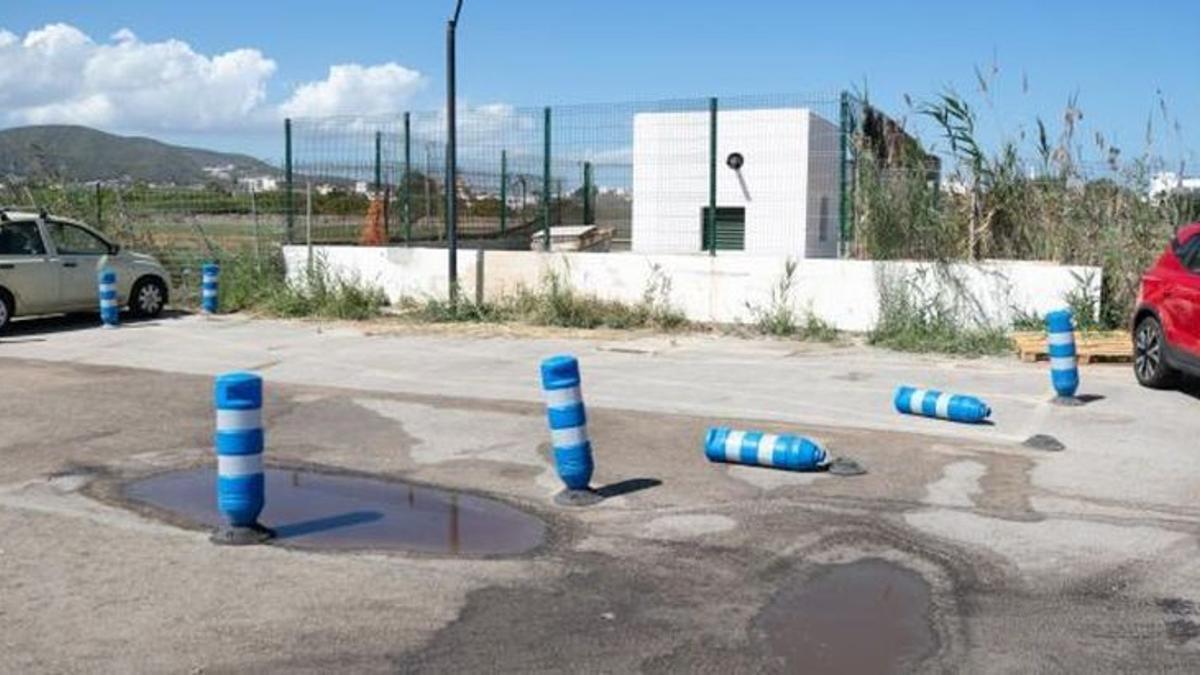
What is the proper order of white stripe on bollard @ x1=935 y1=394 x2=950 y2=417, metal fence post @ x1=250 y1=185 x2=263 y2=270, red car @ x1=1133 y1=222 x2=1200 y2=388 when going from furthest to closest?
metal fence post @ x1=250 y1=185 x2=263 y2=270 → red car @ x1=1133 y1=222 x2=1200 y2=388 → white stripe on bollard @ x1=935 y1=394 x2=950 y2=417

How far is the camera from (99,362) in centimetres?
1456

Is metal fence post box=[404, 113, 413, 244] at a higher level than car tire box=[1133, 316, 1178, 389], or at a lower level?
higher

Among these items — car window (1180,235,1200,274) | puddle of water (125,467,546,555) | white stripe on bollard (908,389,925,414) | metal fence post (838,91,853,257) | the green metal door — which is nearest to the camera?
puddle of water (125,467,546,555)

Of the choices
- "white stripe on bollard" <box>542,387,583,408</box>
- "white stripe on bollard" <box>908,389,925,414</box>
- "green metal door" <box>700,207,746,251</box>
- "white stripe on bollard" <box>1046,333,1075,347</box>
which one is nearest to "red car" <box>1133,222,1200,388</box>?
"white stripe on bollard" <box>1046,333,1075,347</box>

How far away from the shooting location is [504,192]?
875 inches

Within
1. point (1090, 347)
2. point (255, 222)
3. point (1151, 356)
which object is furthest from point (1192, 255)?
point (255, 222)

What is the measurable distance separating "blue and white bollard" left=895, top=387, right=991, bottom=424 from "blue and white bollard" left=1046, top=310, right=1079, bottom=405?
0.89 meters

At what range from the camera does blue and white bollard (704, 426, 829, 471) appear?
8.27 metres

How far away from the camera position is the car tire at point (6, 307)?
17.4 metres

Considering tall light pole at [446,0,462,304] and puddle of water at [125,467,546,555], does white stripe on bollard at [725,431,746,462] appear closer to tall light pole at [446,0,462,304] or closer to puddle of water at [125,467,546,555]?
puddle of water at [125,467,546,555]

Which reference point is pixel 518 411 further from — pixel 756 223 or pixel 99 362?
pixel 756 223

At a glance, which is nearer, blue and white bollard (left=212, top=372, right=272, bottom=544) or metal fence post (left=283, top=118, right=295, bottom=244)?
blue and white bollard (left=212, top=372, right=272, bottom=544)

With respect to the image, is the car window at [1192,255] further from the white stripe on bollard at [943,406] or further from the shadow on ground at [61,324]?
the shadow on ground at [61,324]

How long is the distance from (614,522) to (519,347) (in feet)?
28.7
